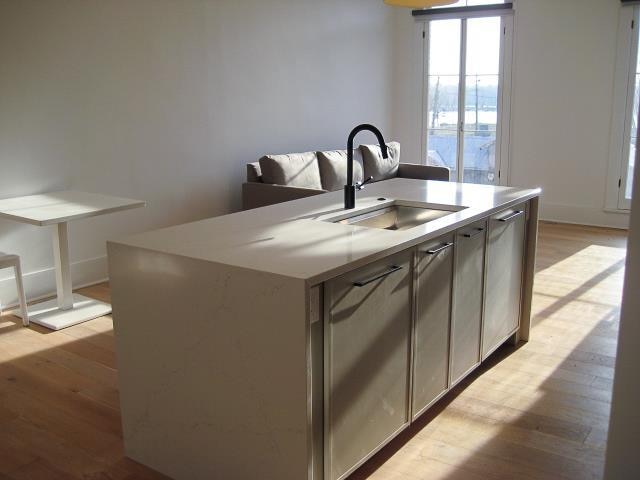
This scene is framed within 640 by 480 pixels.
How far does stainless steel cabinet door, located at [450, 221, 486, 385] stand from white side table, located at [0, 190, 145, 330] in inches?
89.4

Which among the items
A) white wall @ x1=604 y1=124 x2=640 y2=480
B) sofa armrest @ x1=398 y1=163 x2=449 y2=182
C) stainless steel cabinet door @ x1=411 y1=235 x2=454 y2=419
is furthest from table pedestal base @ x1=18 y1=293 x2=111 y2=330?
sofa armrest @ x1=398 y1=163 x2=449 y2=182

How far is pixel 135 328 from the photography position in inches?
93.7

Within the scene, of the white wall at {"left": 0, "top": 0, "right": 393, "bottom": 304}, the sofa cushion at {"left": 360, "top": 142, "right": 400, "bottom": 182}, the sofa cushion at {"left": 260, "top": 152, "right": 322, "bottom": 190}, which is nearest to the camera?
the white wall at {"left": 0, "top": 0, "right": 393, "bottom": 304}

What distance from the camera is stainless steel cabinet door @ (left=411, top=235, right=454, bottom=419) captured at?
257cm

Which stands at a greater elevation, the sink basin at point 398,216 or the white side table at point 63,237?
the sink basin at point 398,216

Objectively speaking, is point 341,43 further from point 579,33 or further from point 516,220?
point 516,220

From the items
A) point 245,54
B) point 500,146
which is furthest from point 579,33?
point 245,54

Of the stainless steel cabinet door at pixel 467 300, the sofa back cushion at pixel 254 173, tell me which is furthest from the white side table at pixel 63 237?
the stainless steel cabinet door at pixel 467 300

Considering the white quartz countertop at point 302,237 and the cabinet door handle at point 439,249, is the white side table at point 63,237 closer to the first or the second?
the white quartz countertop at point 302,237

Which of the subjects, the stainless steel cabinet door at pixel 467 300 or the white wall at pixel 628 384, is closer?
the white wall at pixel 628 384

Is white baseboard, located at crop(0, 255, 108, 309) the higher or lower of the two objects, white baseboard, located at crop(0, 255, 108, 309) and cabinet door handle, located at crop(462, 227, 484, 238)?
the lower

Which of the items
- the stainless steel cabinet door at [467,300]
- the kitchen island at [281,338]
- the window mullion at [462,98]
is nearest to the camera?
the kitchen island at [281,338]

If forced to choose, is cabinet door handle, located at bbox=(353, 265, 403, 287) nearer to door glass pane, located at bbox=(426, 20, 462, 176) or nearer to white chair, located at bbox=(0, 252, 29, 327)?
white chair, located at bbox=(0, 252, 29, 327)

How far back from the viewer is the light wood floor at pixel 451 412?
2.50 metres
